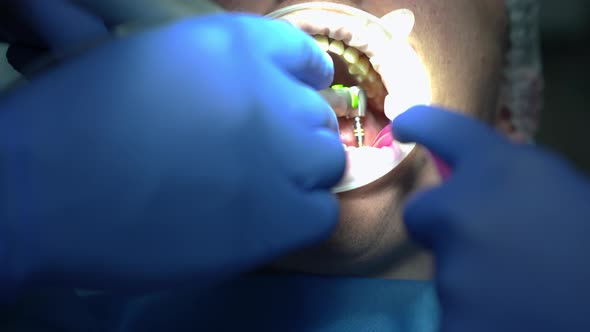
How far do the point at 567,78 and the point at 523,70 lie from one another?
0.79m

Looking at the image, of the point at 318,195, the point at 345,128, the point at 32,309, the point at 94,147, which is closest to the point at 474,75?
the point at 345,128

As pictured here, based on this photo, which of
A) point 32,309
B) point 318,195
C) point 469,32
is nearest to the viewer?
point 318,195

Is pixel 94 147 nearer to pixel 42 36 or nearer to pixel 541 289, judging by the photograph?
pixel 42 36

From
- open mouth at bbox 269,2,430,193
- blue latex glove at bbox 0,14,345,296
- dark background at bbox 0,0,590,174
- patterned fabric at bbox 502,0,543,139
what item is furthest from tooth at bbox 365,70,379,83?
dark background at bbox 0,0,590,174

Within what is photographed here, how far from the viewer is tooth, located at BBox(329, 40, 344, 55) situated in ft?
3.26

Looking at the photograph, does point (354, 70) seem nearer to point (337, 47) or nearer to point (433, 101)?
point (337, 47)

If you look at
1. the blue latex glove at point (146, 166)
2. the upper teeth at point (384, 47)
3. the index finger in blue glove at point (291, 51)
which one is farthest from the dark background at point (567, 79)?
the blue latex glove at point (146, 166)

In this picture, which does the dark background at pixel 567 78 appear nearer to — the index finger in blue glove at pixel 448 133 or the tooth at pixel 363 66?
the tooth at pixel 363 66

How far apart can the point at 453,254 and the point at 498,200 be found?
71mm

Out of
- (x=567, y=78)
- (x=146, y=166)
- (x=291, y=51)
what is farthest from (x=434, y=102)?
(x=567, y=78)

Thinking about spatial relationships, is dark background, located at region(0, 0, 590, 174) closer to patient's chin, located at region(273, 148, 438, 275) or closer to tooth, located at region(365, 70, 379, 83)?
tooth, located at region(365, 70, 379, 83)

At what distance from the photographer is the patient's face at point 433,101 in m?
0.95

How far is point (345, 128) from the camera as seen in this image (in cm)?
118

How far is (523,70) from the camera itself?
1229mm
